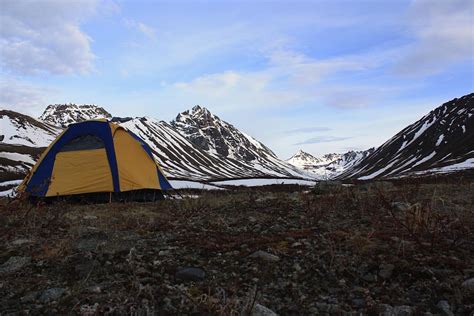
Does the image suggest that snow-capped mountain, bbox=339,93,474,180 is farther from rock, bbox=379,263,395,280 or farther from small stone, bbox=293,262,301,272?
small stone, bbox=293,262,301,272

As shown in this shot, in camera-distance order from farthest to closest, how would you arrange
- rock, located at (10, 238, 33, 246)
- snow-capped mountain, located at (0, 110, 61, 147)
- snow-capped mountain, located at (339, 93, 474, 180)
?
snow-capped mountain, located at (0, 110, 61, 147) → snow-capped mountain, located at (339, 93, 474, 180) → rock, located at (10, 238, 33, 246)

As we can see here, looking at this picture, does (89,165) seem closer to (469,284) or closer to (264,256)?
(264,256)

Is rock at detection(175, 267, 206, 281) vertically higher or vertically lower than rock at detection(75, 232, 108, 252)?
lower

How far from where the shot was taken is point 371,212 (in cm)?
898

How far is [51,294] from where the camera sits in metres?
4.67

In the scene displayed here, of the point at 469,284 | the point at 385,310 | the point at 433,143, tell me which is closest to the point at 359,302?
the point at 385,310

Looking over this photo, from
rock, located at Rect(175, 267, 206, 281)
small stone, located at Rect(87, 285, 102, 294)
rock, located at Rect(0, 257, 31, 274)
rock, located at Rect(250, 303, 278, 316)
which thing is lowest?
rock, located at Rect(250, 303, 278, 316)

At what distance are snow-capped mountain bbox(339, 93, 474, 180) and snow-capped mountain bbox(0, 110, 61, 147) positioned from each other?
12260 centimetres

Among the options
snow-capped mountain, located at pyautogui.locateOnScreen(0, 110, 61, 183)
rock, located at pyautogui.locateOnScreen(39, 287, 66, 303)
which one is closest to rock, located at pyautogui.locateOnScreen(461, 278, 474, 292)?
rock, located at pyautogui.locateOnScreen(39, 287, 66, 303)

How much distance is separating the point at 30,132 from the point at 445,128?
161803 mm

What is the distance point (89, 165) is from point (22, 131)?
519ft

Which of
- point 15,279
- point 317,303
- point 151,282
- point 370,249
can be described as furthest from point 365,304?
point 15,279

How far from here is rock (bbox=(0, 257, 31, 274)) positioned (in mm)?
5508

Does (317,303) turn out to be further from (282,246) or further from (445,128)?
(445,128)
